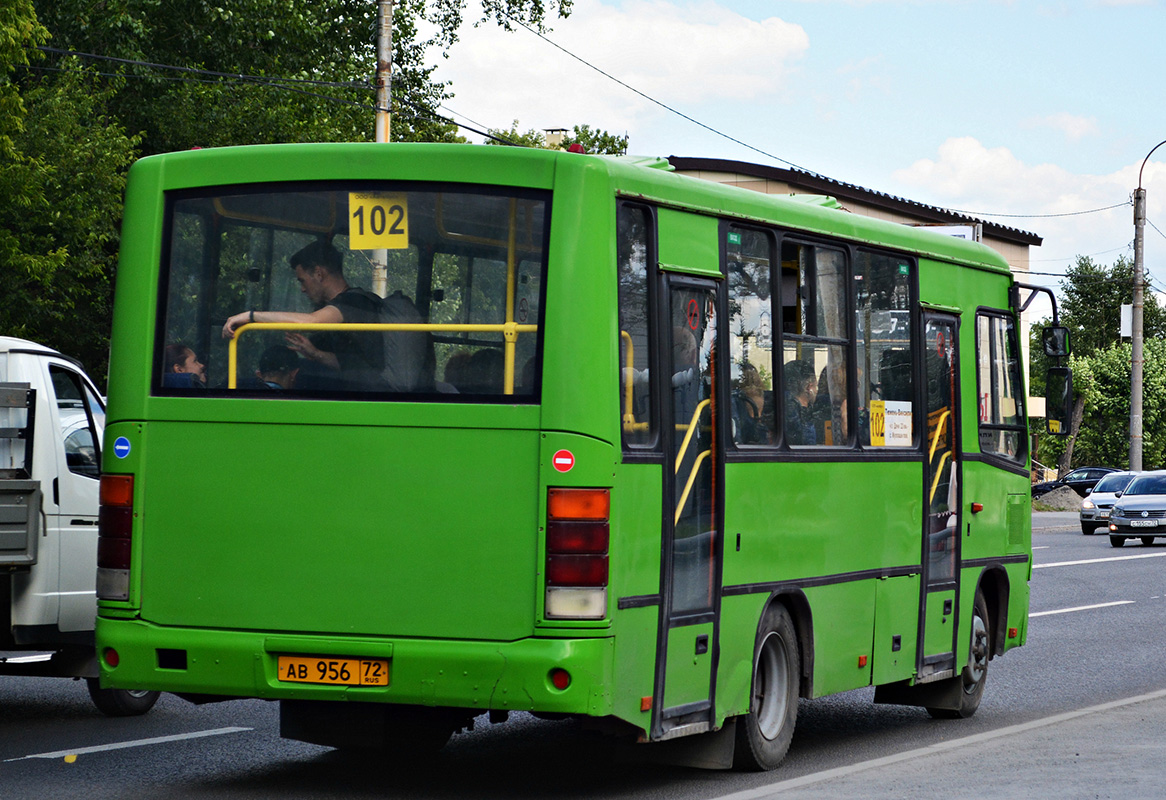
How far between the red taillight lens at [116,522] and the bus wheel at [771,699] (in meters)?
3.02

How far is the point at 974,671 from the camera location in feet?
38.4

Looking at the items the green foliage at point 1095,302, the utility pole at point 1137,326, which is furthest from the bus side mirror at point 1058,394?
the green foliage at point 1095,302

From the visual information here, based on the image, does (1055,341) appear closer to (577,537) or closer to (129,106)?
(577,537)

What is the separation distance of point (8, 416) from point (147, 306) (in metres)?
2.48

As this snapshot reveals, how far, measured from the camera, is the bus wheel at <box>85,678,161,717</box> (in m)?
11.2

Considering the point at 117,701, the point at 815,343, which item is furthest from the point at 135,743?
the point at 815,343

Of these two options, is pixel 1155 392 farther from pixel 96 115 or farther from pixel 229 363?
pixel 229 363

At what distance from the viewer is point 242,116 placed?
32125mm

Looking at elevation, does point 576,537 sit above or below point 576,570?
above

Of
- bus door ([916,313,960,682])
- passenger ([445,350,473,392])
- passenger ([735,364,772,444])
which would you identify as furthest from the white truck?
bus door ([916,313,960,682])

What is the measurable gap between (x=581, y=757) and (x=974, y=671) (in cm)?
327

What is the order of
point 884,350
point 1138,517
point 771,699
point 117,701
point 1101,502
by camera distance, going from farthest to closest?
point 1101,502, point 1138,517, point 117,701, point 884,350, point 771,699

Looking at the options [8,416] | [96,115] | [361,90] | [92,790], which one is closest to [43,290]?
[96,115]

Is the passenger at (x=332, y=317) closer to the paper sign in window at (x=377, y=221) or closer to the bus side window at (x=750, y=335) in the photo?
the paper sign in window at (x=377, y=221)
